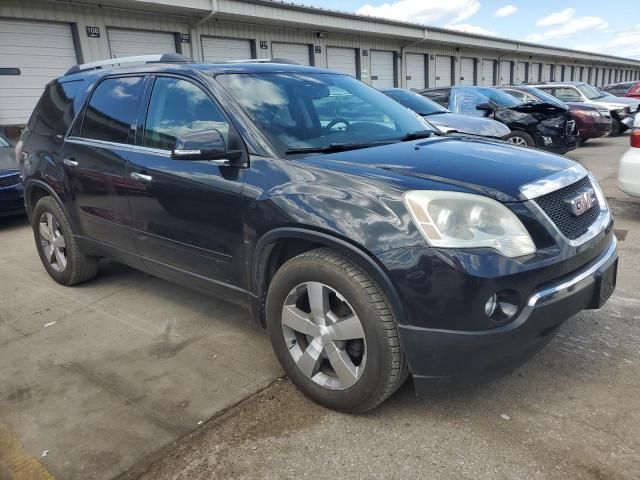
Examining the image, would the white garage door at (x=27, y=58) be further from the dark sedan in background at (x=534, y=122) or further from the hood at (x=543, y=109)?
the hood at (x=543, y=109)

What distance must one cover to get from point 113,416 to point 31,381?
76 cm

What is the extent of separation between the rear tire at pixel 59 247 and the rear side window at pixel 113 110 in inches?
34.2

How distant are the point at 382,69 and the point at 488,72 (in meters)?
12.8

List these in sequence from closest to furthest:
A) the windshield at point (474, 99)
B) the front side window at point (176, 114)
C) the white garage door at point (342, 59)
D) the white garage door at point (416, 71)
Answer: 1. the front side window at point (176, 114)
2. the windshield at point (474, 99)
3. the white garage door at point (342, 59)
4. the white garage door at point (416, 71)

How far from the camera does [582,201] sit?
2.63 m

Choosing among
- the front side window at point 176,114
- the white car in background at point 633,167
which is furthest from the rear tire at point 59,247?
the white car in background at point 633,167

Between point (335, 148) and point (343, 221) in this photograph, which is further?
point (335, 148)

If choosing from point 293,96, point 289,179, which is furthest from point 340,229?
point 293,96

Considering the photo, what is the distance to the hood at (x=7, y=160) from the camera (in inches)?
287

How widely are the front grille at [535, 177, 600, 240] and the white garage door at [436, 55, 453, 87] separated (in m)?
25.1

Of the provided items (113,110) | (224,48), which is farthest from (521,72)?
(113,110)

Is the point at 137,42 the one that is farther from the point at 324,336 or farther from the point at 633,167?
the point at 324,336

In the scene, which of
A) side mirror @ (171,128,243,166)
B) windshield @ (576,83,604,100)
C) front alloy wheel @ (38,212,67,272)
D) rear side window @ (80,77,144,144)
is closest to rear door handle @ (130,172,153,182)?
rear side window @ (80,77,144,144)

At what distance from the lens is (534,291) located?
2221 millimetres
